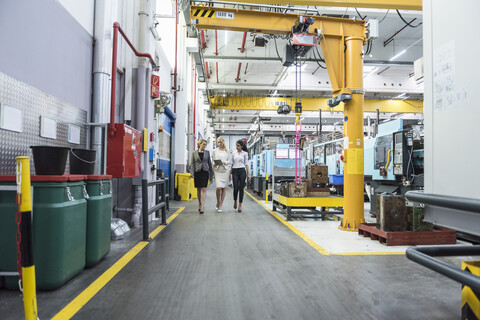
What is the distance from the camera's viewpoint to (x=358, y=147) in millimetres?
5289

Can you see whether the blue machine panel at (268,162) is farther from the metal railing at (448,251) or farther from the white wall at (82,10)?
the metal railing at (448,251)

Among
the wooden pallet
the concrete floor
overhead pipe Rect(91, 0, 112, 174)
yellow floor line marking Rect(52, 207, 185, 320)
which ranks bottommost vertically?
the concrete floor

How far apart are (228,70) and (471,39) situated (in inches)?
540

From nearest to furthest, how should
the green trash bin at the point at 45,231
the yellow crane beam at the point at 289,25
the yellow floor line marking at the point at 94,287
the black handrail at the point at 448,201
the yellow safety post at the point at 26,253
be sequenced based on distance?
the black handrail at the point at 448,201
the yellow safety post at the point at 26,253
the yellow floor line marking at the point at 94,287
the green trash bin at the point at 45,231
the yellow crane beam at the point at 289,25

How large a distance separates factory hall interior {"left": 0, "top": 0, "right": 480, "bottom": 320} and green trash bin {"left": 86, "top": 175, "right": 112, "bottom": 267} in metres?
0.02

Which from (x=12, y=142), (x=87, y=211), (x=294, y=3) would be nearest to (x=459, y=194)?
(x=87, y=211)

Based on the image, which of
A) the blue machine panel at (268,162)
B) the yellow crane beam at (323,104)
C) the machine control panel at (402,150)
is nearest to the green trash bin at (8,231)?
the machine control panel at (402,150)

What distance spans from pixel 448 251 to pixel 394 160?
194 inches

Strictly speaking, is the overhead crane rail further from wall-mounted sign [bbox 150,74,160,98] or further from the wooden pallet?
wall-mounted sign [bbox 150,74,160,98]

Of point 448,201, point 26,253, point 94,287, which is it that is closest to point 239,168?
point 94,287

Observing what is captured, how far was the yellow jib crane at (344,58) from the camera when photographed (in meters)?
5.26

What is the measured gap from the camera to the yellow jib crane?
17.3 ft

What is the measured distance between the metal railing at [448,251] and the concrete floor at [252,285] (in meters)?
0.80

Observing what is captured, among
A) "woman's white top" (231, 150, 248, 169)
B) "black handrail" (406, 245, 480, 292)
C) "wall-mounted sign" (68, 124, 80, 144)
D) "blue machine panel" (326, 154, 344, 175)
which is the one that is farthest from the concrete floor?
"blue machine panel" (326, 154, 344, 175)
